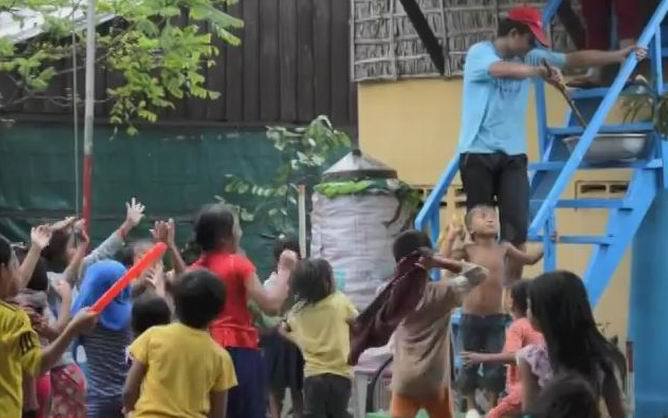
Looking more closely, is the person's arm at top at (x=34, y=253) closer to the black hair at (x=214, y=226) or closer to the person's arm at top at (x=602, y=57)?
the black hair at (x=214, y=226)

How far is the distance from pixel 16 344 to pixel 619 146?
511 cm

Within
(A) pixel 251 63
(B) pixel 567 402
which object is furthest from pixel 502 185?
(A) pixel 251 63

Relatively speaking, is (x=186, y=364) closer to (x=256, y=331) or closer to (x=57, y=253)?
(x=256, y=331)

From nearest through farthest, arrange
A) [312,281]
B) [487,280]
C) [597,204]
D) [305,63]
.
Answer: [487,280] < [597,204] < [312,281] < [305,63]

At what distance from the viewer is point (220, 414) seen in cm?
707

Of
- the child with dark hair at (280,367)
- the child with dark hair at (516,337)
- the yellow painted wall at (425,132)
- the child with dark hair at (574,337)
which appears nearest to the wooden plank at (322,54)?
the yellow painted wall at (425,132)

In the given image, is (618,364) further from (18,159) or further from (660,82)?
(18,159)

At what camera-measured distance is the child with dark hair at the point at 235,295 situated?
7.77 meters

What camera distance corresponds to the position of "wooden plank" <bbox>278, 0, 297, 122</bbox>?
1823 cm

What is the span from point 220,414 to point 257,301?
86 cm

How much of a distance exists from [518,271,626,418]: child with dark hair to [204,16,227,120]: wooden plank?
1218 cm

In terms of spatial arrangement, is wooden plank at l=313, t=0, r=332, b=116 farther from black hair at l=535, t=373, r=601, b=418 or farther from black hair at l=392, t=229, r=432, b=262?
black hair at l=535, t=373, r=601, b=418

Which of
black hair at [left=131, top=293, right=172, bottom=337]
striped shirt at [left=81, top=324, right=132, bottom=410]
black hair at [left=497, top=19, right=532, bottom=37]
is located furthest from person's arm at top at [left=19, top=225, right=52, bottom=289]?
black hair at [left=497, top=19, right=532, bottom=37]

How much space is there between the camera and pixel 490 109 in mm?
9758
